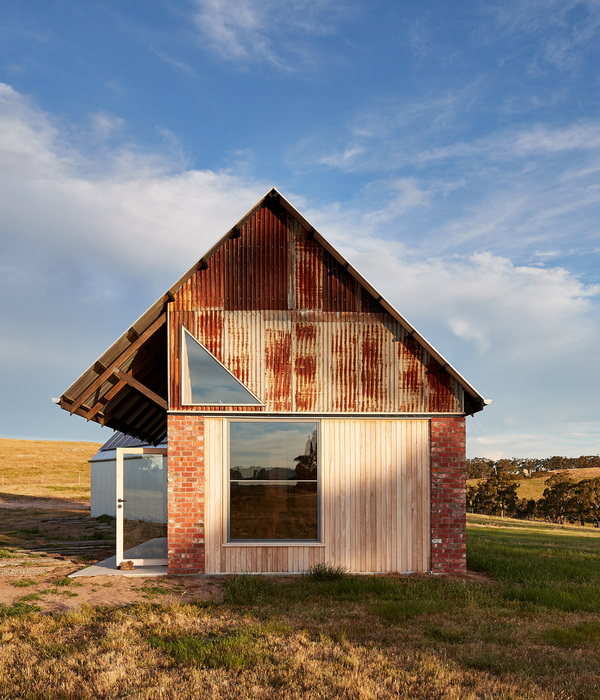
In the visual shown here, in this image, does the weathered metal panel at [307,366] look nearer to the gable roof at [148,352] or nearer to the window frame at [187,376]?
the window frame at [187,376]

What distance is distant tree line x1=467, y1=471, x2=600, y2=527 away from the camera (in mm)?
54906

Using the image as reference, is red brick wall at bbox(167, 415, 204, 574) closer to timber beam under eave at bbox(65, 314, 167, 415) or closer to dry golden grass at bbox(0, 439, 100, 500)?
timber beam under eave at bbox(65, 314, 167, 415)

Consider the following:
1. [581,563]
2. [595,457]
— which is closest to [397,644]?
[581,563]

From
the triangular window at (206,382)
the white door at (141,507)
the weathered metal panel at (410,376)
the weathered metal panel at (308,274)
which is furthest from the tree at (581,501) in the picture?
the triangular window at (206,382)

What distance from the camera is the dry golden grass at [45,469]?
4488 cm

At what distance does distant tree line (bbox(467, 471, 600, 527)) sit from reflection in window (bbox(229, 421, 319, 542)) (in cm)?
5211

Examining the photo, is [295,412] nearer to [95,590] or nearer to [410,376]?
[410,376]

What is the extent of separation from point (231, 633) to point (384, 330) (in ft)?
19.8

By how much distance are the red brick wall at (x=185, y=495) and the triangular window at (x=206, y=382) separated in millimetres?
472

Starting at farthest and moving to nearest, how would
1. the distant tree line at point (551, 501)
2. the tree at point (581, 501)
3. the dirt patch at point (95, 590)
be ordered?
1. the distant tree line at point (551, 501)
2. the tree at point (581, 501)
3. the dirt patch at point (95, 590)

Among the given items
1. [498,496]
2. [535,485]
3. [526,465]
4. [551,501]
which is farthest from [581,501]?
[526,465]

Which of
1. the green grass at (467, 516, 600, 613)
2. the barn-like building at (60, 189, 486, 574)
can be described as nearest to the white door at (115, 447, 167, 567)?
the barn-like building at (60, 189, 486, 574)

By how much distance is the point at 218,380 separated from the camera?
10.7m

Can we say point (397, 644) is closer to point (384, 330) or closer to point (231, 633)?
point (231, 633)
